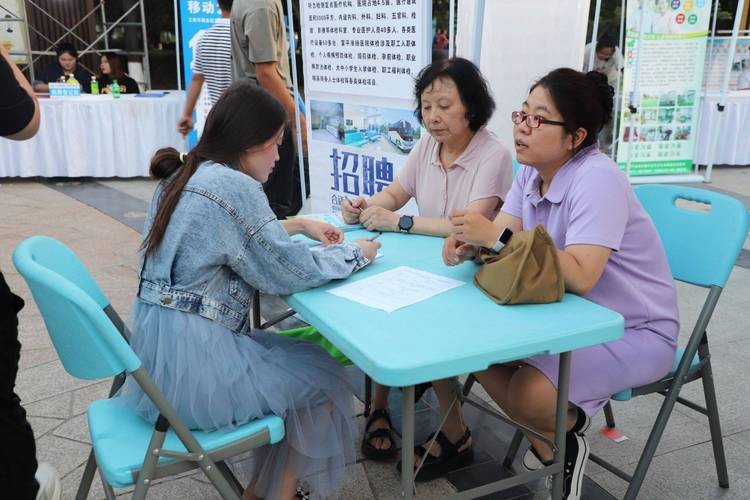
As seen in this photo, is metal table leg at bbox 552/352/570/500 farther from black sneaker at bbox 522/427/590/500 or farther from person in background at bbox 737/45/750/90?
person in background at bbox 737/45/750/90

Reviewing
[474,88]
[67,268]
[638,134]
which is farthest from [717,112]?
[67,268]

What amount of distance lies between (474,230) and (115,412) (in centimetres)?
96

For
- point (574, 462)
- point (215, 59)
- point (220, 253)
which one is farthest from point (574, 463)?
point (215, 59)

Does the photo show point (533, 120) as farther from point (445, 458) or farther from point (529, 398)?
point (445, 458)

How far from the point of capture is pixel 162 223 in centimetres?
150

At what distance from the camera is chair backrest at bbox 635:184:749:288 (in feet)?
5.82

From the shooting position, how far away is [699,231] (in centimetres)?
186

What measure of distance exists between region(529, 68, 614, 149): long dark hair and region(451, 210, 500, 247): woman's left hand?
13.7 inches

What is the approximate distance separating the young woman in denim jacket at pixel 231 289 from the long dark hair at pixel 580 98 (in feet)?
2.13

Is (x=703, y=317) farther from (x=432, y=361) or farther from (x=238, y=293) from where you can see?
(x=238, y=293)

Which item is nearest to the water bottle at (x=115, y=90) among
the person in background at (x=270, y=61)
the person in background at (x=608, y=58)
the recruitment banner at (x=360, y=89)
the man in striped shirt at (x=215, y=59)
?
the man in striped shirt at (x=215, y=59)

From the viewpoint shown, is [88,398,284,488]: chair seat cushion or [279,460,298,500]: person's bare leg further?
[279,460,298,500]: person's bare leg

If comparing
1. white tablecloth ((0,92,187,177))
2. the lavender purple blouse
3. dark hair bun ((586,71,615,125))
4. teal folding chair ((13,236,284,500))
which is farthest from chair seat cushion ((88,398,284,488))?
white tablecloth ((0,92,187,177))

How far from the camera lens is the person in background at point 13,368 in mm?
1223
